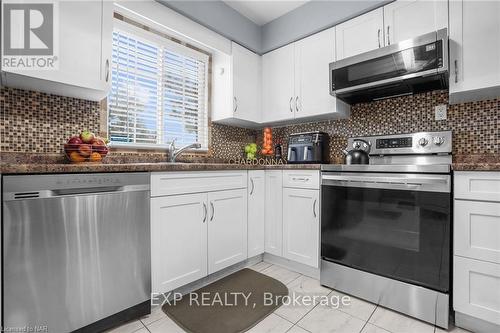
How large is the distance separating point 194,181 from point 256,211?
77cm

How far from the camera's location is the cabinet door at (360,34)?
203 cm

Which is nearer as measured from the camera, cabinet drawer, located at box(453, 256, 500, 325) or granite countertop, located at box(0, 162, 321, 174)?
granite countertop, located at box(0, 162, 321, 174)

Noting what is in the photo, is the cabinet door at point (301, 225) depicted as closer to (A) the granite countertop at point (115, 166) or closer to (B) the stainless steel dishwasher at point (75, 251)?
(A) the granite countertop at point (115, 166)

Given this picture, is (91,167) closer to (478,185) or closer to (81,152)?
(81,152)

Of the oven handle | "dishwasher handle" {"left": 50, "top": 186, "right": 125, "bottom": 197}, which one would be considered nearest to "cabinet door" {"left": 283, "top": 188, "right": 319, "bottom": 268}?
the oven handle

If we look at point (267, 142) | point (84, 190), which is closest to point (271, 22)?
point (267, 142)

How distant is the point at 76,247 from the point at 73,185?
1.04 feet

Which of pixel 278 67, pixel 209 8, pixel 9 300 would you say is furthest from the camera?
pixel 278 67

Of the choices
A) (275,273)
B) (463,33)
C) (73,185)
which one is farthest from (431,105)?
(73,185)

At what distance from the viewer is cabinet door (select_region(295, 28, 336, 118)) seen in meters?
2.33

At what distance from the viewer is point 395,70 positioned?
1.84 m

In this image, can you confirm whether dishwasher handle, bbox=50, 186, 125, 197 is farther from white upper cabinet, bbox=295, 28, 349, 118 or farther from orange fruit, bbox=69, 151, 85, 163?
white upper cabinet, bbox=295, 28, 349, 118

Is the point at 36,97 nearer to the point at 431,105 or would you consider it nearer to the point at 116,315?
the point at 116,315

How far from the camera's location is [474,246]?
4.50 ft
